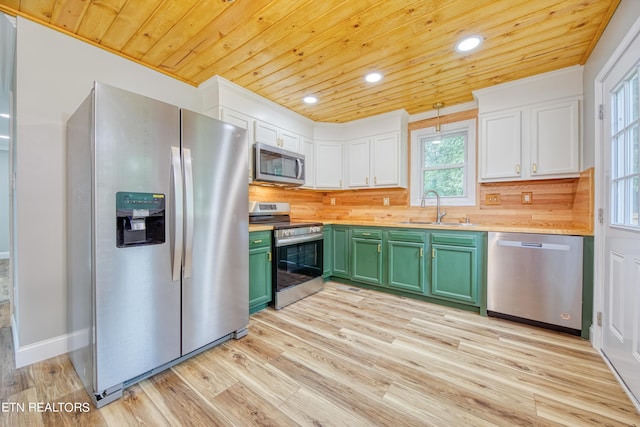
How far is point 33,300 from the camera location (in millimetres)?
1857

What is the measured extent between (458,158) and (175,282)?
3.53 m

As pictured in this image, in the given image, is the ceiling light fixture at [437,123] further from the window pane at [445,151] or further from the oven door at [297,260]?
the oven door at [297,260]

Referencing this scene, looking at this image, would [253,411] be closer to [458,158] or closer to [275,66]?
[275,66]

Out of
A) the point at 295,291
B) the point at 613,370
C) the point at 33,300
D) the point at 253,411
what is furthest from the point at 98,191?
the point at 613,370

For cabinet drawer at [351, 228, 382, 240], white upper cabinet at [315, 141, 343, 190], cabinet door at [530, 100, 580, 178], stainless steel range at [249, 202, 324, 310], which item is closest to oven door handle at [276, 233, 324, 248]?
stainless steel range at [249, 202, 324, 310]

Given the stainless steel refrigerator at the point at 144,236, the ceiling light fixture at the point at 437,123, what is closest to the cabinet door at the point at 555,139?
the ceiling light fixture at the point at 437,123

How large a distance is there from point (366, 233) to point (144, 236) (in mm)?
2487

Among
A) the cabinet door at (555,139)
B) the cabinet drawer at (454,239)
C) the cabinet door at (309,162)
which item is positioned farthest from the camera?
the cabinet door at (309,162)

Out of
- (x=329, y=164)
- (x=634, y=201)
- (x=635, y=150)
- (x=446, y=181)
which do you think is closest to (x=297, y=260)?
(x=329, y=164)

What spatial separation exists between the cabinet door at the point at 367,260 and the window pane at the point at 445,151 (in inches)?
56.4

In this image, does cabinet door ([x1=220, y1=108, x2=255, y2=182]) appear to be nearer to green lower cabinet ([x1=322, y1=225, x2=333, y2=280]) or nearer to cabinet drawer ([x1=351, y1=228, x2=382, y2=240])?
green lower cabinet ([x1=322, y1=225, x2=333, y2=280])

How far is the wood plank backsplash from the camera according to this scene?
2.62 m

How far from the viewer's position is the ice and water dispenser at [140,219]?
150 centimetres

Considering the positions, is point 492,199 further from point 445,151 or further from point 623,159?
point 623,159
